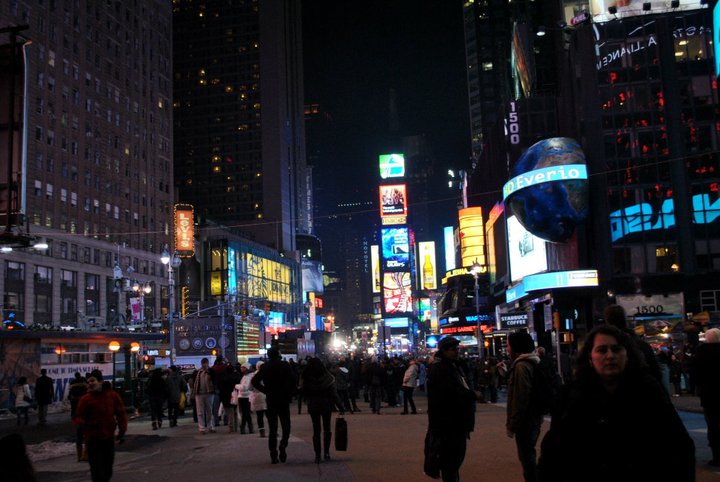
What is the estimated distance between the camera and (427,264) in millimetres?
153250

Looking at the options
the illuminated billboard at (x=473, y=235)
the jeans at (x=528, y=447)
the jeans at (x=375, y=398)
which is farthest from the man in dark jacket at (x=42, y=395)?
the illuminated billboard at (x=473, y=235)

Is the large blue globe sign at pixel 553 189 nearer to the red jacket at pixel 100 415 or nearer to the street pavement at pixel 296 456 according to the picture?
the street pavement at pixel 296 456

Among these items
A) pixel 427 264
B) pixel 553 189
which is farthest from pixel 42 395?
pixel 427 264

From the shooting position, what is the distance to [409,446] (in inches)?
556

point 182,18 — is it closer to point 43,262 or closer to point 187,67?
point 187,67

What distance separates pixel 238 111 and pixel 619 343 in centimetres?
16641

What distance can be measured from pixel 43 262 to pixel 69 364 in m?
43.8

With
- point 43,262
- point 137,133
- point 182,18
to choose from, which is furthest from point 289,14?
point 43,262

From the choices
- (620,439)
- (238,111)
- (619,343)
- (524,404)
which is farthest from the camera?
(238,111)

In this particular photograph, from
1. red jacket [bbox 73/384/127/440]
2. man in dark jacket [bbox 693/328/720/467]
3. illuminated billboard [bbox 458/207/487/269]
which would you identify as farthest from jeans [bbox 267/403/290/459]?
illuminated billboard [bbox 458/207/487/269]

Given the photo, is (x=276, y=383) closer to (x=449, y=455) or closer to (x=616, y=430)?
(x=449, y=455)

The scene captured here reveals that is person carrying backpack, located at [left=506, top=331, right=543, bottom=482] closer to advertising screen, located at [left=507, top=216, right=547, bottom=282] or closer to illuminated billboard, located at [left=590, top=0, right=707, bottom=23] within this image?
advertising screen, located at [left=507, top=216, right=547, bottom=282]

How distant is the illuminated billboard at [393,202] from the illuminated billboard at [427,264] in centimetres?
1275

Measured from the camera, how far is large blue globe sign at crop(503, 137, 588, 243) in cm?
4744
